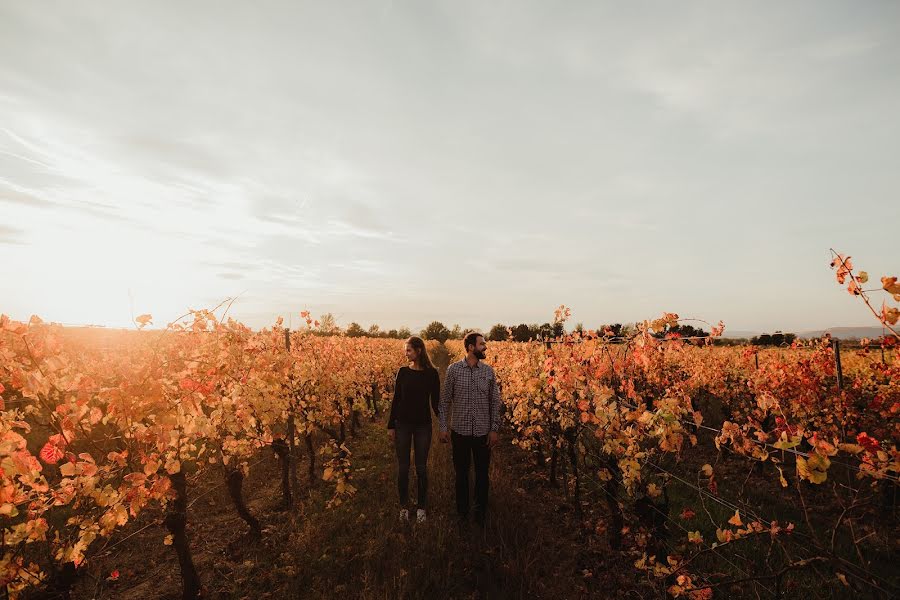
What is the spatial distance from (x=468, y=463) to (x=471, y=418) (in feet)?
2.00

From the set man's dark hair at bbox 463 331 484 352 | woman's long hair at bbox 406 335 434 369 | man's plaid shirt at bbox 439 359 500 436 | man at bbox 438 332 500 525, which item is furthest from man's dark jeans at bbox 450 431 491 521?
man's dark hair at bbox 463 331 484 352

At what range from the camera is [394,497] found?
20.4ft

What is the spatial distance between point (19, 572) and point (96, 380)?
167cm

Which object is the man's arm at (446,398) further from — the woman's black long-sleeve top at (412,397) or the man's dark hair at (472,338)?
the man's dark hair at (472,338)

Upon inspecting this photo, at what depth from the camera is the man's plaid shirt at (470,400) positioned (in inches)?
199

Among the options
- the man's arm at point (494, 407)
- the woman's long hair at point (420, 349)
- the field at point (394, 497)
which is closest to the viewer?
the field at point (394, 497)

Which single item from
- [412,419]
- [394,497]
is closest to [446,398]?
[412,419]

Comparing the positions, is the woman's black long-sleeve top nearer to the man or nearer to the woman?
the woman

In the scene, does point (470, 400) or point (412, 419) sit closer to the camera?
point (470, 400)

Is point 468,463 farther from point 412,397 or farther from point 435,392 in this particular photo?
point 412,397

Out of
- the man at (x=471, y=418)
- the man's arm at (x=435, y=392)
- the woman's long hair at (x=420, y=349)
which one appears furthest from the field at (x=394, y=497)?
the woman's long hair at (x=420, y=349)

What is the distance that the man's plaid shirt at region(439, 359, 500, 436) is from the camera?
5059 millimetres

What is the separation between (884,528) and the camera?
5953 millimetres

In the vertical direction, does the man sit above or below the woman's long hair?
below
